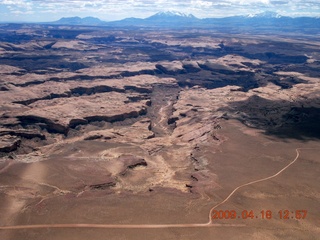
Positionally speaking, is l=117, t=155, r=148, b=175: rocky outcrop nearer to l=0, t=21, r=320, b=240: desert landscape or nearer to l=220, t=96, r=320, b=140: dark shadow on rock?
l=0, t=21, r=320, b=240: desert landscape

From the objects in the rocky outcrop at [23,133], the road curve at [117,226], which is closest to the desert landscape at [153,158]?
the road curve at [117,226]

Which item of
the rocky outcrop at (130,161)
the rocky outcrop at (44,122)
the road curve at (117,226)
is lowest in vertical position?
the rocky outcrop at (44,122)

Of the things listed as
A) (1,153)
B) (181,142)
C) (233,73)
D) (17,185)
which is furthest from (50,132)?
(233,73)

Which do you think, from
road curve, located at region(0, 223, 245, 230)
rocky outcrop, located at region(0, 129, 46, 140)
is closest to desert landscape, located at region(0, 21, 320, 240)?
road curve, located at region(0, 223, 245, 230)

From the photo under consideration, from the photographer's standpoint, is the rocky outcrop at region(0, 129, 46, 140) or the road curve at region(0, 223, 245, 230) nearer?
the road curve at region(0, 223, 245, 230)

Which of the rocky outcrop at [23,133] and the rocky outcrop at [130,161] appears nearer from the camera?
the rocky outcrop at [130,161]
